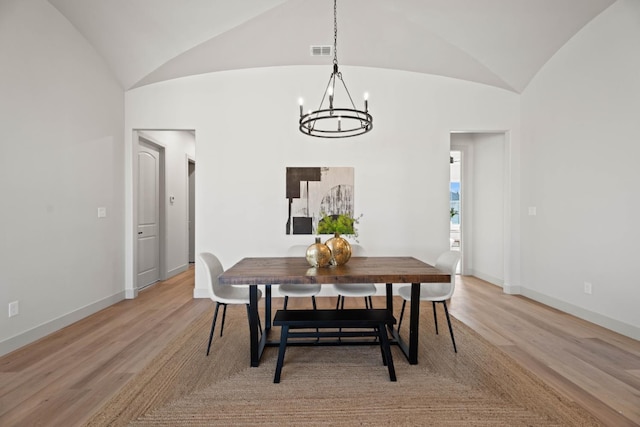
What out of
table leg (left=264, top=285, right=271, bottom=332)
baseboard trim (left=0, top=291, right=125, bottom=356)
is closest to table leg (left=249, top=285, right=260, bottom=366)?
table leg (left=264, top=285, right=271, bottom=332)

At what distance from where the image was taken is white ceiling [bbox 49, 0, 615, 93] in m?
3.36

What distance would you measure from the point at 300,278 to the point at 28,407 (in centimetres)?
177

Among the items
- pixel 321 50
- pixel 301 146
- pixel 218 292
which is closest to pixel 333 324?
pixel 218 292

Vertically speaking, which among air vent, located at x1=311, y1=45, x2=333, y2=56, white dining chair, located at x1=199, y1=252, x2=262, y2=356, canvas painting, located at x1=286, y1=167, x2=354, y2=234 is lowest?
white dining chair, located at x1=199, y1=252, x2=262, y2=356

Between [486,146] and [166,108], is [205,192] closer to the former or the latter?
[166,108]

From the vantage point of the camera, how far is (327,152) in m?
4.54

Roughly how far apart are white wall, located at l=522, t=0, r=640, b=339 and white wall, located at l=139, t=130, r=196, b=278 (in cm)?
557

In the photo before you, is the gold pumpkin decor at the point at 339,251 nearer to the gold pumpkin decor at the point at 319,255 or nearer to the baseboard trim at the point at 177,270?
the gold pumpkin decor at the point at 319,255

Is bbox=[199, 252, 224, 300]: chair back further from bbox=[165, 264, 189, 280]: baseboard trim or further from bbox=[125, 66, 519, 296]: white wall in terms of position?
bbox=[165, 264, 189, 280]: baseboard trim

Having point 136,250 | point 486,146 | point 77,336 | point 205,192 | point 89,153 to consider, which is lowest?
point 77,336

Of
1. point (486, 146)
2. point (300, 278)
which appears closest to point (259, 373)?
point (300, 278)

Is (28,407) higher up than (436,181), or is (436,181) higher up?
(436,181)

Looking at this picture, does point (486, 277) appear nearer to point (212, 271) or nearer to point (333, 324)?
point (333, 324)

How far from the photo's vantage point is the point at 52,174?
10.4 feet
